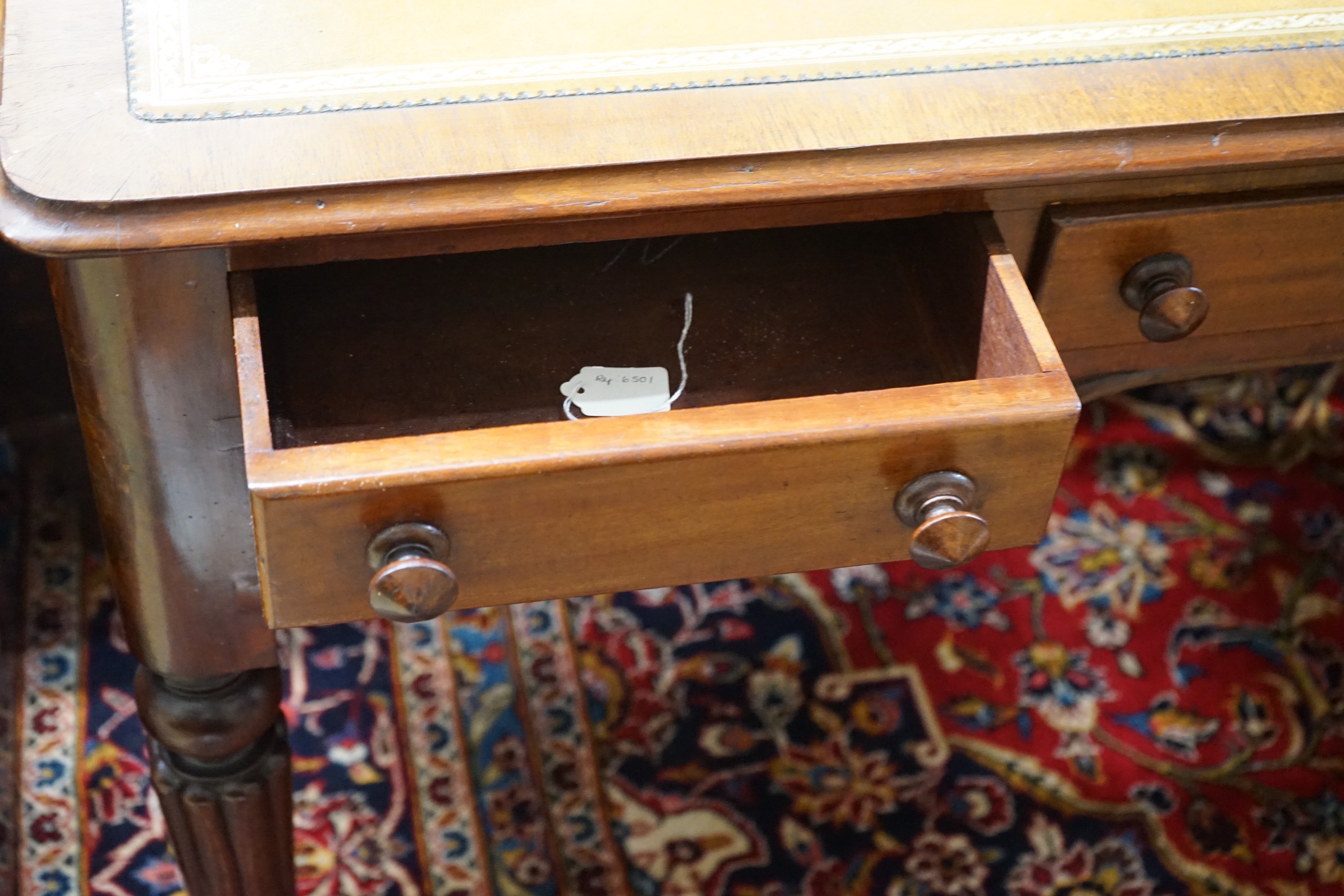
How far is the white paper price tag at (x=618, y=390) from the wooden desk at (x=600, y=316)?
2 centimetres

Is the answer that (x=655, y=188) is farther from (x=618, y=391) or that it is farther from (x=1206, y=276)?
(x=1206, y=276)

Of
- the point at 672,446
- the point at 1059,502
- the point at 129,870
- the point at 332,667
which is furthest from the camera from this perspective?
the point at 1059,502

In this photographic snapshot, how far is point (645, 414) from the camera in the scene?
0.54 meters

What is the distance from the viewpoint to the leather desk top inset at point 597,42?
0.59 metres

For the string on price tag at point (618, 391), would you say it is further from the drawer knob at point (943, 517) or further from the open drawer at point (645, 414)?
the drawer knob at point (943, 517)

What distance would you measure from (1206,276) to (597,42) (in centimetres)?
29

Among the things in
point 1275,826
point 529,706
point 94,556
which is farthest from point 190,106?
point 1275,826

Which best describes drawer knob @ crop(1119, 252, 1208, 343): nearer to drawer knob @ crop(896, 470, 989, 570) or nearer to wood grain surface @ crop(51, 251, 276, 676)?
drawer knob @ crop(896, 470, 989, 570)

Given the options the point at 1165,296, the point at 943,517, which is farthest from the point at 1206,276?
the point at 943,517

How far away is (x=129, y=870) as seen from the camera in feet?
3.27

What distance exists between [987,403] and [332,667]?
2.35 feet

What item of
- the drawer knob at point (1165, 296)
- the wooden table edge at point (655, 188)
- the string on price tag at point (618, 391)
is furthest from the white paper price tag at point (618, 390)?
the drawer knob at point (1165, 296)

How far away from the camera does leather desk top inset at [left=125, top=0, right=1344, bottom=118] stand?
593 millimetres

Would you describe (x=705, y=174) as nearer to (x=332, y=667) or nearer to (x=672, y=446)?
(x=672, y=446)
